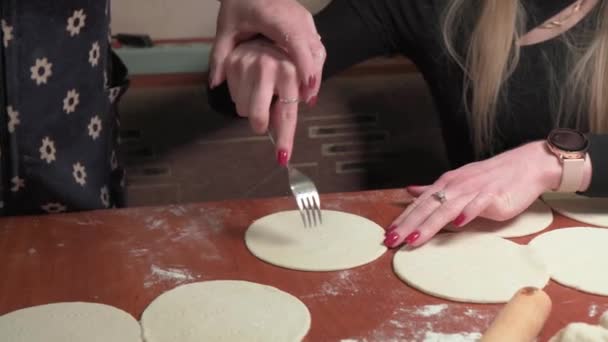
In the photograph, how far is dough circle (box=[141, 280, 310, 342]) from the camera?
0.84 metres

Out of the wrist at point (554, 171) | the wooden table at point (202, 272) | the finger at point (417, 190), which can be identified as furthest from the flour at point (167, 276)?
the wrist at point (554, 171)

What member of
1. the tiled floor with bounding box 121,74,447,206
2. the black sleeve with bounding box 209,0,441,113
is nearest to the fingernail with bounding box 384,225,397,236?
the black sleeve with bounding box 209,0,441,113

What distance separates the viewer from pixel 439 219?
3.46ft

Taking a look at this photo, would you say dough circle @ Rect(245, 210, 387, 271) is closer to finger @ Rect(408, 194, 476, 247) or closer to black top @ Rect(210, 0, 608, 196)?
finger @ Rect(408, 194, 476, 247)

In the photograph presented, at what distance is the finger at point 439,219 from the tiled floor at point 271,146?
809 millimetres

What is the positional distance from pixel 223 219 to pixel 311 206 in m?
0.17

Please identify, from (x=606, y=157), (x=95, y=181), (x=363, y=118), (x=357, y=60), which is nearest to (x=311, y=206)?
(x=95, y=181)

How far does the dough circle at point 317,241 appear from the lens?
101 centimetres

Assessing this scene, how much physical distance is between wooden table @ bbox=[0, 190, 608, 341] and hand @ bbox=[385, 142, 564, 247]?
57 mm

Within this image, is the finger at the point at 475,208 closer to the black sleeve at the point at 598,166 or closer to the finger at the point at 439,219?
the finger at the point at 439,219

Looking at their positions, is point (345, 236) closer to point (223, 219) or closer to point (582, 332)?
point (223, 219)

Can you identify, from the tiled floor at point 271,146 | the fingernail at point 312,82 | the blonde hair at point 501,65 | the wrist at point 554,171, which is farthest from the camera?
the tiled floor at point 271,146

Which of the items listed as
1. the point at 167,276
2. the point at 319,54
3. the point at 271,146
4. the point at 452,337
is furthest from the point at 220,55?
the point at 271,146

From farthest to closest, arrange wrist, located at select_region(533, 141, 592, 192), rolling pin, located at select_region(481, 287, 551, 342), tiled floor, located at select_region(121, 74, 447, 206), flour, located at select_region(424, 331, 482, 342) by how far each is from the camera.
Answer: tiled floor, located at select_region(121, 74, 447, 206)
wrist, located at select_region(533, 141, 592, 192)
flour, located at select_region(424, 331, 482, 342)
rolling pin, located at select_region(481, 287, 551, 342)
